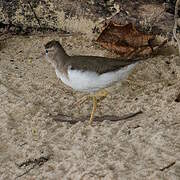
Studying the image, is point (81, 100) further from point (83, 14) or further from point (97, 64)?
point (83, 14)

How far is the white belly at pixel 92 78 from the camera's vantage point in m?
3.56

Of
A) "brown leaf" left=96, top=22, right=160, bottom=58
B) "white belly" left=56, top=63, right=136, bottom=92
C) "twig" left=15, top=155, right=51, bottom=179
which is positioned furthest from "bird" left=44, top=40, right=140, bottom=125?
"brown leaf" left=96, top=22, right=160, bottom=58

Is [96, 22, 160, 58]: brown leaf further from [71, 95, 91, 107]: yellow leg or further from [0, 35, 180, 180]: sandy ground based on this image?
[71, 95, 91, 107]: yellow leg

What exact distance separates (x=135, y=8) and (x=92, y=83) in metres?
1.21

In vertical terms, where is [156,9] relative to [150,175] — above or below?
above

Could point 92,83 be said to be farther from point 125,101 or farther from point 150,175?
point 150,175

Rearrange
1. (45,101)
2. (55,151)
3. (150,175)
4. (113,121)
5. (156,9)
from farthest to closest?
1. (156,9)
2. (45,101)
3. (113,121)
4. (55,151)
5. (150,175)

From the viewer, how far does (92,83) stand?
11.8 ft

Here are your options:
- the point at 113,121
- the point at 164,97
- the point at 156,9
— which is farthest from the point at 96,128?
the point at 156,9

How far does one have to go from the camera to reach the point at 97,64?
362 cm

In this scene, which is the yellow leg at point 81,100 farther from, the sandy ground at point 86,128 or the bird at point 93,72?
the bird at point 93,72

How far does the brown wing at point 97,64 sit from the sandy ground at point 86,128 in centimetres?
38

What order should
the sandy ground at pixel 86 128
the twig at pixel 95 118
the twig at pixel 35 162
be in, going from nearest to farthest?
the sandy ground at pixel 86 128 → the twig at pixel 35 162 → the twig at pixel 95 118

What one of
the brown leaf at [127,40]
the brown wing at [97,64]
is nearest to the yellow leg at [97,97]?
the brown wing at [97,64]
